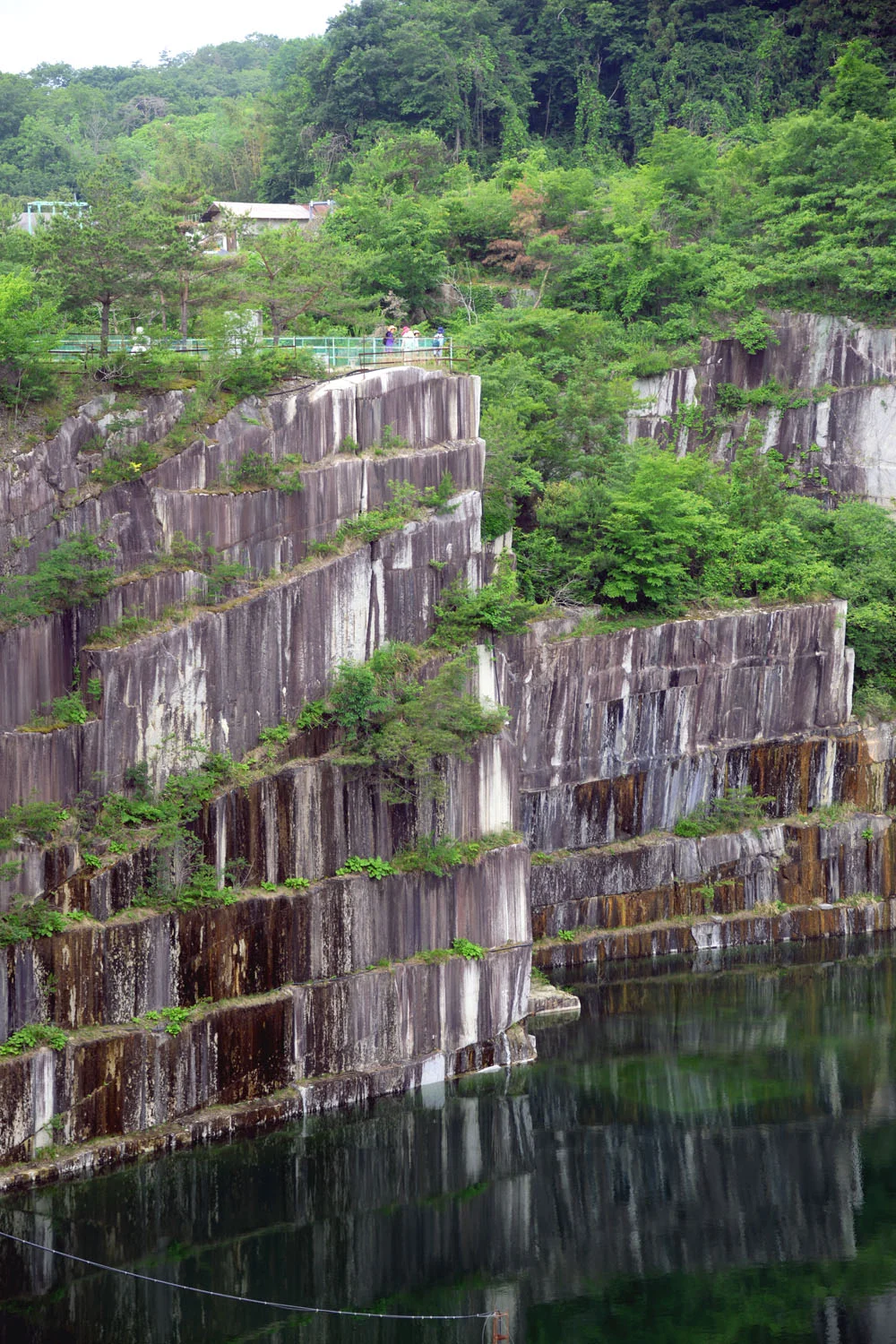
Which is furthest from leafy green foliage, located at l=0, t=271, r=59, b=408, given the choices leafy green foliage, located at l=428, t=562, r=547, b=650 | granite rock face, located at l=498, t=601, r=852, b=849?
granite rock face, located at l=498, t=601, r=852, b=849

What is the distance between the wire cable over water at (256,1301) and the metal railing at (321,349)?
17.0m

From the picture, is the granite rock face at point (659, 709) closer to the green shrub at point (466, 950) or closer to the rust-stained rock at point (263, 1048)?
the rust-stained rock at point (263, 1048)

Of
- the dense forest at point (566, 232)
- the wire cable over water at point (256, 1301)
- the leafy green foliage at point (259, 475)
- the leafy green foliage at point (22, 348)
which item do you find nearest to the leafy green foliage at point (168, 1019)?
the wire cable over water at point (256, 1301)

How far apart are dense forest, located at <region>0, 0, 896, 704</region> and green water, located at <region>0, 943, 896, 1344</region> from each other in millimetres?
13842

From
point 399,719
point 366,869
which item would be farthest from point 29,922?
point 399,719

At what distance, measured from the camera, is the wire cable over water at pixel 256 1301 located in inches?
1071

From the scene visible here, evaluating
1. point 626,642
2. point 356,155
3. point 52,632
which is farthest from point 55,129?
point 52,632

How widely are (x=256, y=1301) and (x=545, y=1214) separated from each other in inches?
229

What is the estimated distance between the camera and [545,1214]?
101ft

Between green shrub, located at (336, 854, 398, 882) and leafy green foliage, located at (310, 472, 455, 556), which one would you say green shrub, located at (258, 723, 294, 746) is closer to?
green shrub, located at (336, 854, 398, 882)

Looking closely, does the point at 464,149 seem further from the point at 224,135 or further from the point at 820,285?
the point at 820,285

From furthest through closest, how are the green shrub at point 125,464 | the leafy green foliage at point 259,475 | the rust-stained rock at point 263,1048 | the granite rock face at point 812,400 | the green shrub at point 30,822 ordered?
the granite rock face at point 812,400, the leafy green foliage at point 259,475, the green shrub at point 125,464, the green shrub at point 30,822, the rust-stained rock at point 263,1048

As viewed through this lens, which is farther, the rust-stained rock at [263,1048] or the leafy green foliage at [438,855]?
the leafy green foliage at [438,855]

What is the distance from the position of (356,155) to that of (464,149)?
4969mm
